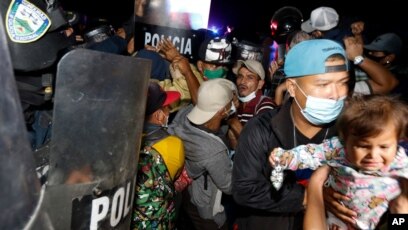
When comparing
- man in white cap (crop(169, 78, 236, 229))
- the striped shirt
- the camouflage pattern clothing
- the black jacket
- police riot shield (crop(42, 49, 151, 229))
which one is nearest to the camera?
police riot shield (crop(42, 49, 151, 229))

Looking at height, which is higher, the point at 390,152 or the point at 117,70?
the point at 117,70

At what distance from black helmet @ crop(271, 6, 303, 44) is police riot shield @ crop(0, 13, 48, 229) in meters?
6.61

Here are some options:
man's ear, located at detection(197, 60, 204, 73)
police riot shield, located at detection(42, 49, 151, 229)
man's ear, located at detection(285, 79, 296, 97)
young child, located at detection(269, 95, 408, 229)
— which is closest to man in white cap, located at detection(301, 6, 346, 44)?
man's ear, located at detection(197, 60, 204, 73)

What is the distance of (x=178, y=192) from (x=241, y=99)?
1.60 m

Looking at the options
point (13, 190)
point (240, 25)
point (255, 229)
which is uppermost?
point (13, 190)

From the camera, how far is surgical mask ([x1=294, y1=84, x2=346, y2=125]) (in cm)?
253

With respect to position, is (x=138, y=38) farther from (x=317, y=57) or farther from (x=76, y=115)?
(x=76, y=115)

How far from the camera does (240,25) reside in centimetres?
1361

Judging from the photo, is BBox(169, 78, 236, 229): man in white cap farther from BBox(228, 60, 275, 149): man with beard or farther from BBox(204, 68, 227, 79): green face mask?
BBox(204, 68, 227, 79): green face mask

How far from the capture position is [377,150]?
6.18ft

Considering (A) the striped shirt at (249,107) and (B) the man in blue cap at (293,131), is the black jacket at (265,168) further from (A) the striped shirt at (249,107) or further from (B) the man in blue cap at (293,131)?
(A) the striped shirt at (249,107)

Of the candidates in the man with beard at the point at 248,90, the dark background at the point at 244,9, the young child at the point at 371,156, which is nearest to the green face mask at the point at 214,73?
the man with beard at the point at 248,90

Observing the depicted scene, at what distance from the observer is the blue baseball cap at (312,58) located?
2.44m

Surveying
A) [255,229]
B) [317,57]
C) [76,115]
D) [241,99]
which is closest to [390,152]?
[317,57]
